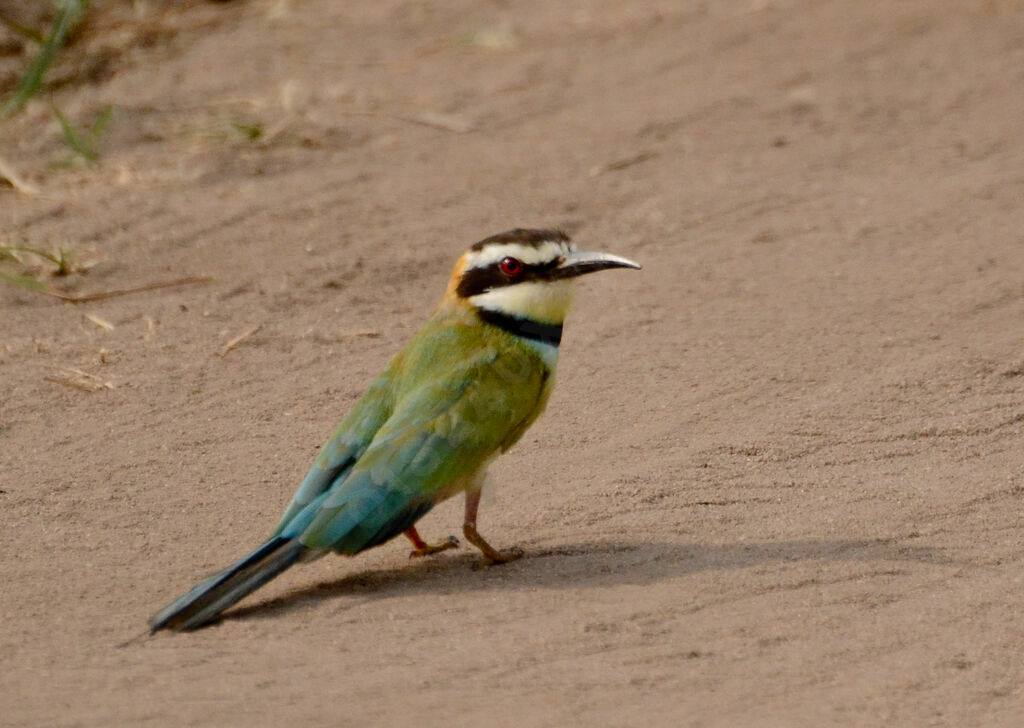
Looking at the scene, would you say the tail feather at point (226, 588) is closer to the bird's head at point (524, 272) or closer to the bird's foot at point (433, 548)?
the bird's foot at point (433, 548)

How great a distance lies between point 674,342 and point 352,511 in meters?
2.54

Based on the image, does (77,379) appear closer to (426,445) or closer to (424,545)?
(424,545)

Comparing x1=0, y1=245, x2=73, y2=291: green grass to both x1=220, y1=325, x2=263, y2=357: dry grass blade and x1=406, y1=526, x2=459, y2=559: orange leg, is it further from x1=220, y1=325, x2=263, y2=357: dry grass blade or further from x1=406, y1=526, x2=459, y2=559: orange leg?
x1=406, y1=526, x2=459, y2=559: orange leg

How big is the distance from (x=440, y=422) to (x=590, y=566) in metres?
0.68

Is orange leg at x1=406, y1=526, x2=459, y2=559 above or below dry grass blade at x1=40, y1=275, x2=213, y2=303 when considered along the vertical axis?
below

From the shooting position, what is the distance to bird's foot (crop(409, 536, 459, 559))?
17.4 ft

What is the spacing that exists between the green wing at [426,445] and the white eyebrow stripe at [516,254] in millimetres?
317

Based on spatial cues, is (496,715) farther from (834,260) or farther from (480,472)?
(834,260)

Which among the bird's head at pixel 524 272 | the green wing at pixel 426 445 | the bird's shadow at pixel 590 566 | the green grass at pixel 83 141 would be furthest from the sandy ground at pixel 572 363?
the bird's head at pixel 524 272

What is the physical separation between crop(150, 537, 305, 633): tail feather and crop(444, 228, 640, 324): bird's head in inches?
46.4

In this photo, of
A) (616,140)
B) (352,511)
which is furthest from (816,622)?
(616,140)

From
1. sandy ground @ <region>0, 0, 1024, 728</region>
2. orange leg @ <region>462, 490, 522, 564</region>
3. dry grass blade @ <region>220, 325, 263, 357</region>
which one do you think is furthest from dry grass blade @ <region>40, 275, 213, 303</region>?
orange leg @ <region>462, 490, 522, 564</region>

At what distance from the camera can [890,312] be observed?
7098mm

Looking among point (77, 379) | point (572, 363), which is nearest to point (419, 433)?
point (572, 363)
